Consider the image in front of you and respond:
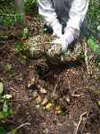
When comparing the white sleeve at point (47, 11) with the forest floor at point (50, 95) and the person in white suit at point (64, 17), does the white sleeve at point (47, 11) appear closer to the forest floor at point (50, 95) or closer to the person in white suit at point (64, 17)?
the person in white suit at point (64, 17)

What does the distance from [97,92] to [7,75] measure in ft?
2.39

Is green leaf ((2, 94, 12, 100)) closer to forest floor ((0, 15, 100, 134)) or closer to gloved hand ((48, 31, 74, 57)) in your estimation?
forest floor ((0, 15, 100, 134))

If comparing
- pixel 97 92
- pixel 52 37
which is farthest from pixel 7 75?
pixel 97 92

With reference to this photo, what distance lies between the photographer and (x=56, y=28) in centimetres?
383

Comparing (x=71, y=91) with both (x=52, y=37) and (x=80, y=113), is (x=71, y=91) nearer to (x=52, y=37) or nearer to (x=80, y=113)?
(x=80, y=113)

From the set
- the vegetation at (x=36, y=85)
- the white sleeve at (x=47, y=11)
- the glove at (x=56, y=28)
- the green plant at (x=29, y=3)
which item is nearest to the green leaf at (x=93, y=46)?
the vegetation at (x=36, y=85)

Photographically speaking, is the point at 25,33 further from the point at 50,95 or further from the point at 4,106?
the point at 4,106

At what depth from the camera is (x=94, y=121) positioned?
3.37m

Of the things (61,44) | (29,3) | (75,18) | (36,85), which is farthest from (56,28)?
(29,3)

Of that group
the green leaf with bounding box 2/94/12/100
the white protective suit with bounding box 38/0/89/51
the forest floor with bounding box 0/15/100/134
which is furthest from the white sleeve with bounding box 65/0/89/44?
the green leaf with bounding box 2/94/12/100

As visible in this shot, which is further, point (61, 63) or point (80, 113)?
point (61, 63)

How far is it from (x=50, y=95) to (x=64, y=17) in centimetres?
84

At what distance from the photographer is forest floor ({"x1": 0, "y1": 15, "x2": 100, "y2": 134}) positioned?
3.31 meters

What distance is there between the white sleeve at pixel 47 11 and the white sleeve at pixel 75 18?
20 centimetres
